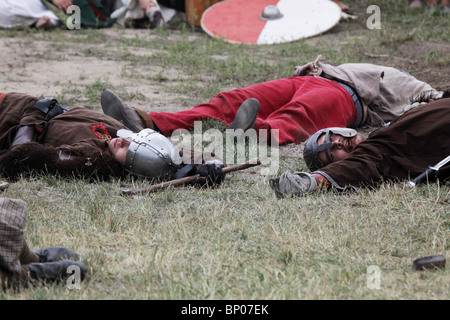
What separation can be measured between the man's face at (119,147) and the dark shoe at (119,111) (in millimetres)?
472

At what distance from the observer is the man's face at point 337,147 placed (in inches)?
147

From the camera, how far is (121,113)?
14.4 ft

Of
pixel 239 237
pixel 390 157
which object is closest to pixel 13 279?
pixel 239 237

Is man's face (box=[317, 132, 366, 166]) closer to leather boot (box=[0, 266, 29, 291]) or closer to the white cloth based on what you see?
leather boot (box=[0, 266, 29, 291])

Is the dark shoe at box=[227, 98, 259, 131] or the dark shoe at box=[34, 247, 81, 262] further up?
the dark shoe at box=[227, 98, 259, 131]

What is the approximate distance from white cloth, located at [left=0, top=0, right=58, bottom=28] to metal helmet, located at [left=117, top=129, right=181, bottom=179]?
5.16 meters

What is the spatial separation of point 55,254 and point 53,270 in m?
0.16

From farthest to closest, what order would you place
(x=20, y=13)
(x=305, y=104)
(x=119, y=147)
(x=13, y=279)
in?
1. (x=20, y=13)
2. (x=305, y=104)
3. (x=119, y=147)
4. (x=13, y=279)

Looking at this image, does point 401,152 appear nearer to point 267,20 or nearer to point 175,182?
point 175,182

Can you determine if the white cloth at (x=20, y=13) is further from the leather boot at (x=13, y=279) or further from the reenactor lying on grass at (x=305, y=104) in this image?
the leather boot at (x=13, y=279)

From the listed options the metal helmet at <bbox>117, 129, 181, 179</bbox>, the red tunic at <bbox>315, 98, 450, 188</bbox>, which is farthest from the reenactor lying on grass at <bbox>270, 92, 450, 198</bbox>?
the metal helmet at <bbox>117, 129, 181, 179</bbox>

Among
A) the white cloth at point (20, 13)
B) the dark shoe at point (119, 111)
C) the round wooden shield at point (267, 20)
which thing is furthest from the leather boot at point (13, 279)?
the white cloth at point (20, 13)

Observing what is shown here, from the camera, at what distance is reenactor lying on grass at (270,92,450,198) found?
3.44m
